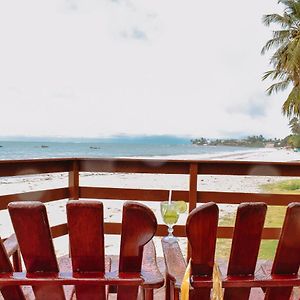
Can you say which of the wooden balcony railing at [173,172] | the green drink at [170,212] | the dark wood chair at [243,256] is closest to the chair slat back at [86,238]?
the dark wood chair at [243,256]

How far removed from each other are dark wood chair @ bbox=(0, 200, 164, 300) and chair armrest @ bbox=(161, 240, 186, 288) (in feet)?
0.18

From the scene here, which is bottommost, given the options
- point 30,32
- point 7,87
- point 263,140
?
point 263,140

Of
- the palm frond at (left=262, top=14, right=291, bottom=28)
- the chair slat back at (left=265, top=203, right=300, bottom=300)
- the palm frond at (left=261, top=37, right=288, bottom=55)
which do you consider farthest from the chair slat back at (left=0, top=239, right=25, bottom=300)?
the palm frond at (left=262, top=14, right=291, bottom=28)

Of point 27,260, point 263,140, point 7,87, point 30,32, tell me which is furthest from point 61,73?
point 27,260

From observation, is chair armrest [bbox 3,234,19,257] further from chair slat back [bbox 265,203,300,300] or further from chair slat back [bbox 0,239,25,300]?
chair slat back [bbox 265,203,300,300]

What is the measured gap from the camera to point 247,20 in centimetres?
1819

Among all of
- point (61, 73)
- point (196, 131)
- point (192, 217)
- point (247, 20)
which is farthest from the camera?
point (196, 131)

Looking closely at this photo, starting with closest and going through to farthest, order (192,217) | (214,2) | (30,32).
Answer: (192,217) → (214,2) → (30,32)

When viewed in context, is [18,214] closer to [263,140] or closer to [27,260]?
[27,260]

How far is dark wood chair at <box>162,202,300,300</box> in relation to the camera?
1198 millimetres

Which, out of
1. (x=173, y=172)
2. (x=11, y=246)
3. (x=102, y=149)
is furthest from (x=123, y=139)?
(x=11, y=246)

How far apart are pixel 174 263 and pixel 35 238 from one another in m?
0.52

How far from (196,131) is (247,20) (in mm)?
14599

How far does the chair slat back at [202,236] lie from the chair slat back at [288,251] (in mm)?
236
